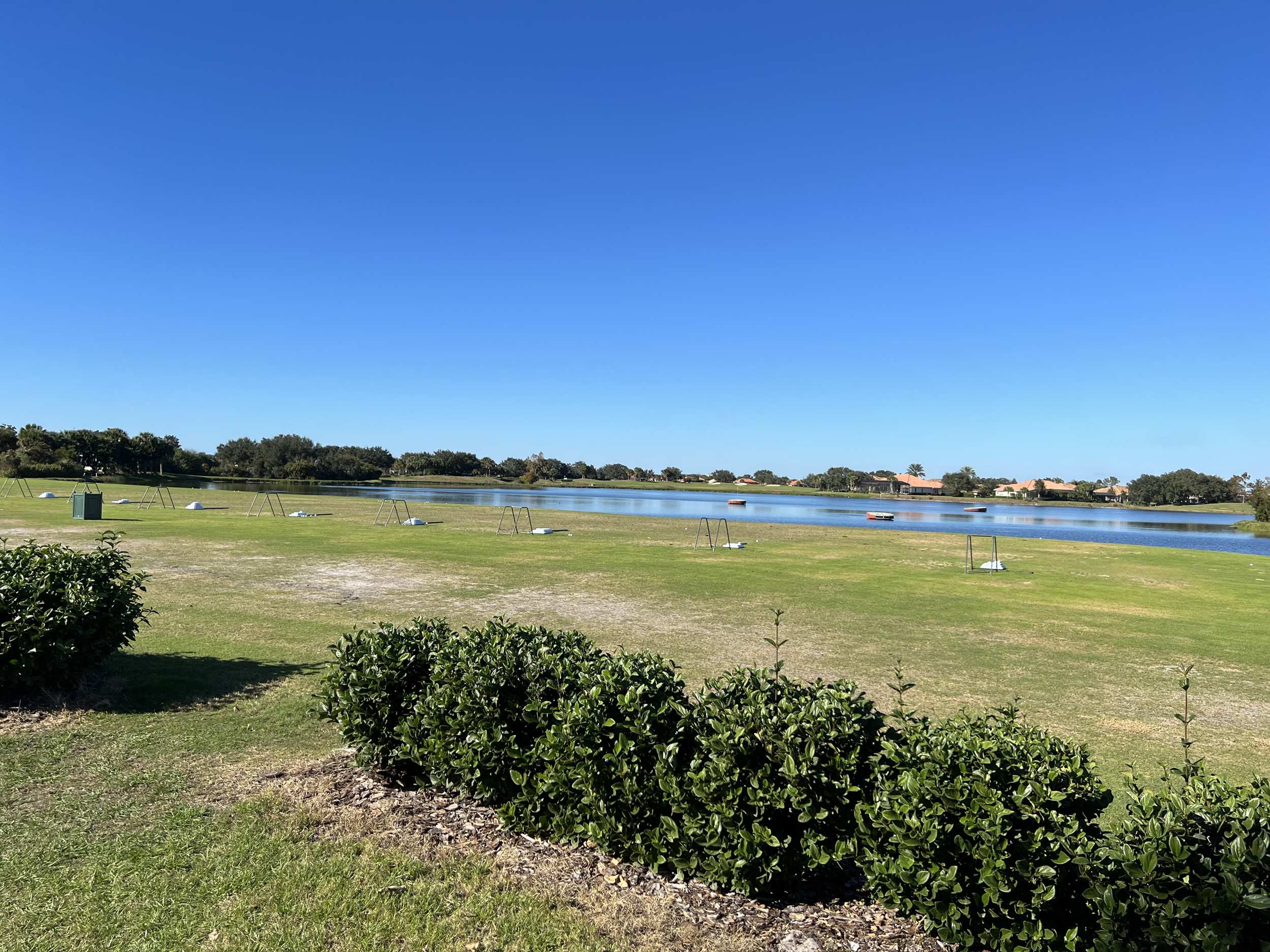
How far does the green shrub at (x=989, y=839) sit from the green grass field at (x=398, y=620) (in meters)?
1.80

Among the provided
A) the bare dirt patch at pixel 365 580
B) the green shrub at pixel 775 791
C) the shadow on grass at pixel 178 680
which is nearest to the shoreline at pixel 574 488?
the bare dirt patch at pixel 365 580

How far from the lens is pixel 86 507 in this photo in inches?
1326

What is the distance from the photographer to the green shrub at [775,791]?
12.8 ft

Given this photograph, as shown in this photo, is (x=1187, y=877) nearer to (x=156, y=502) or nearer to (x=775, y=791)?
(x=775, y=791)

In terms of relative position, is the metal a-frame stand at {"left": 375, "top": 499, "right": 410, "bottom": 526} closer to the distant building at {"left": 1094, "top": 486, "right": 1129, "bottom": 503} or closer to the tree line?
the tree line

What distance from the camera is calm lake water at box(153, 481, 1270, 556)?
188 ft

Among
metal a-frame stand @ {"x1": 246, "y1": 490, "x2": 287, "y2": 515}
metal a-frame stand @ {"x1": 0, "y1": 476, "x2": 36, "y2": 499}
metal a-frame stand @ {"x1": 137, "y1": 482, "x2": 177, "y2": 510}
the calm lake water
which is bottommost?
the calm lake water

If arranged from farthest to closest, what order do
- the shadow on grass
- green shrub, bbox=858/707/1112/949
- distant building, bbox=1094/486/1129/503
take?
distant building, bbox=1094/486/1129/503, the shadow on grass, green shrub, bbox=858/707/1112/949

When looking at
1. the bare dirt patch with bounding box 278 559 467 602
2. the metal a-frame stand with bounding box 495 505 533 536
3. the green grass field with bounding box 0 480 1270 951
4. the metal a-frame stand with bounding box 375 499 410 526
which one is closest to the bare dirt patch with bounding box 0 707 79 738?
the green grass field with bounding box 0 480 1270 951

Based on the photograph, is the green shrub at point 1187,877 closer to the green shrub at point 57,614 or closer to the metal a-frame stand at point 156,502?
the green shrub at point 57,614

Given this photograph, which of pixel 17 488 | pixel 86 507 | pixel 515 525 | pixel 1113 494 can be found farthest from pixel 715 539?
pixel 1113 494

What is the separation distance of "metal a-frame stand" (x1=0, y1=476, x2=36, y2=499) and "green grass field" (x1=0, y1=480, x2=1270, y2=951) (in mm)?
29677

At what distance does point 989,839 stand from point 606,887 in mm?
2325

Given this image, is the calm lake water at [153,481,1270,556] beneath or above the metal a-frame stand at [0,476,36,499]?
beneath
